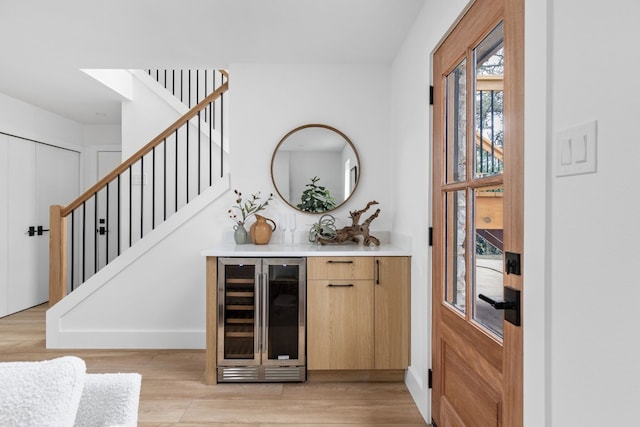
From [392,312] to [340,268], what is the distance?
454mm

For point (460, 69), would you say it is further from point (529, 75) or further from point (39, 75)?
point (39, 75)

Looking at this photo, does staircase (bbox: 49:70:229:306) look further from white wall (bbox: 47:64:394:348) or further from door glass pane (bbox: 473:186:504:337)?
door glass pane (bbox: 473:186:504:337)

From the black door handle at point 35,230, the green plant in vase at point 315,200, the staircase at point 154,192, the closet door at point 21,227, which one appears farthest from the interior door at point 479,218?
the black door handle at point 35,230

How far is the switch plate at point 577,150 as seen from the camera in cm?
98

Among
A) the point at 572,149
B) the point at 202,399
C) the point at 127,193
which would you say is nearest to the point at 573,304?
the point at 572,149

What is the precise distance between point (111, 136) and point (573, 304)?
600cm

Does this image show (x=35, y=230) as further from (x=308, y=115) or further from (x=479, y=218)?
(x=479, y=218)

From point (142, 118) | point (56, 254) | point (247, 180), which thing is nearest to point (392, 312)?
point (247, 180)

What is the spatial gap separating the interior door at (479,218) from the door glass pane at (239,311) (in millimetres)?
1212

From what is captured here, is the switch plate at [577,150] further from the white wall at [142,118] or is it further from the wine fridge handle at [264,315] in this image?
the white wall at [142,118]

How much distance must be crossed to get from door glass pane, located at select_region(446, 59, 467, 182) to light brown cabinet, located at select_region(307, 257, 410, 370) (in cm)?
96

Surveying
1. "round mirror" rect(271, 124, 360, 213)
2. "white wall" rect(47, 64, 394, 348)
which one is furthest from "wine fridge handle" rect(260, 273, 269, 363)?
"round mirror" rect(271, 124, 360, 213)

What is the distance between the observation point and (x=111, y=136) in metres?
5.81

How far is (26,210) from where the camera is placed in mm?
4887
